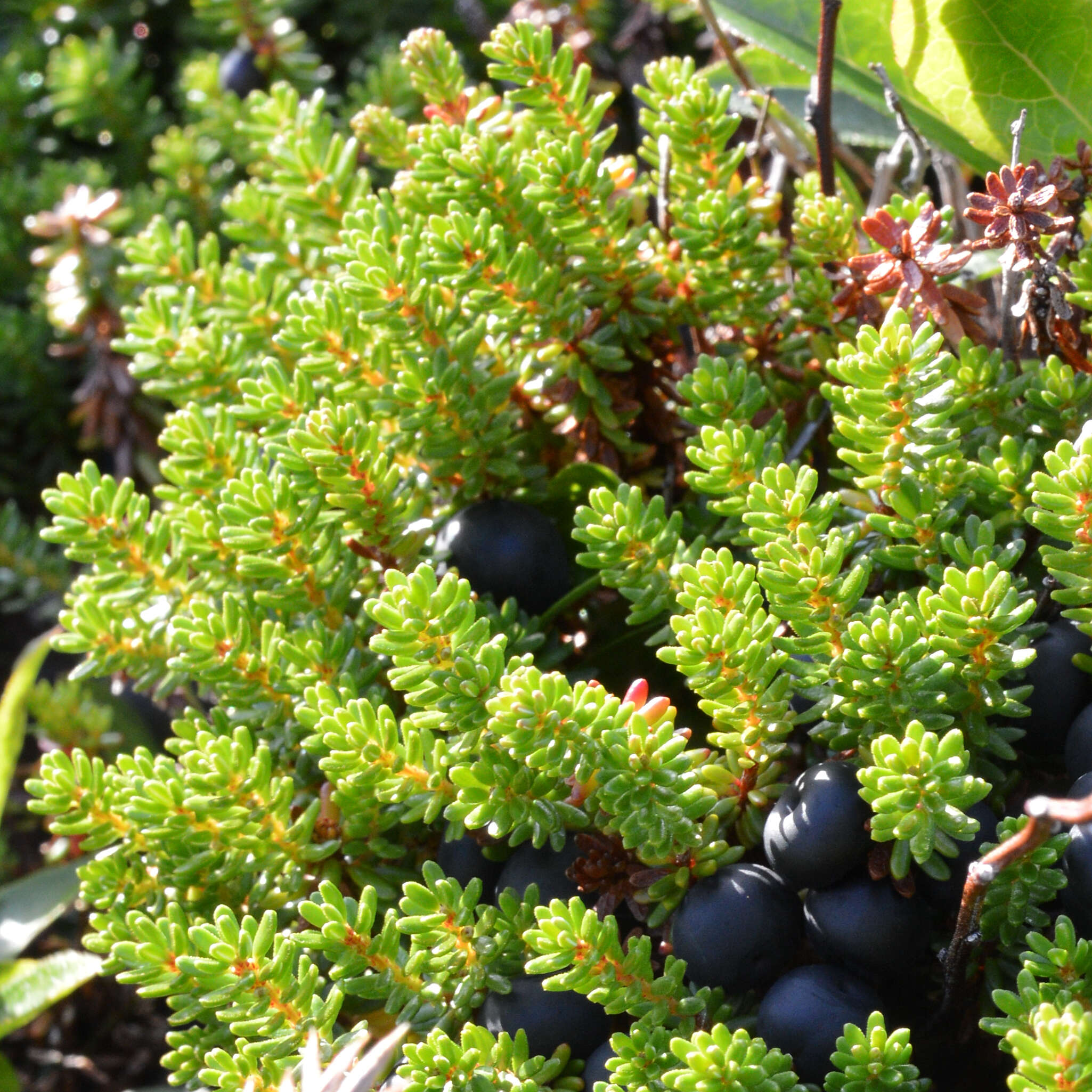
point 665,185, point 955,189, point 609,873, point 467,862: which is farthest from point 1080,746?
point 955,189

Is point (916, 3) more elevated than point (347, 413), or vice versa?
point (916, 3)

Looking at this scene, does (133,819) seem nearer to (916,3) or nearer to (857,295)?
(857,295)

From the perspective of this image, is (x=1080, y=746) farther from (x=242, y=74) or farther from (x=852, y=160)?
(x=242, y=74)

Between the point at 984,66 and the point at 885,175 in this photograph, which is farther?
the point at 885,175

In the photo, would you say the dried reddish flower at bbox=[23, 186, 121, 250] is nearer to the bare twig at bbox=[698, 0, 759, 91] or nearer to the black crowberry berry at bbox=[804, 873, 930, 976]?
the bare twig at bbox=[698, 0, 759, 91]

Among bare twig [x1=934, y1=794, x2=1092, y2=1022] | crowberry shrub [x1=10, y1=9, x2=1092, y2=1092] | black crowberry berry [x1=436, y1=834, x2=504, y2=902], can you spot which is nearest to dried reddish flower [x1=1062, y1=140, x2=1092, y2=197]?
crowberry shrub [x1=10, y1=9, x2=1092, y2=1092]

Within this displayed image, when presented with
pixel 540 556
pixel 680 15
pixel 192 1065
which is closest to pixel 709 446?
pixel 540 556
